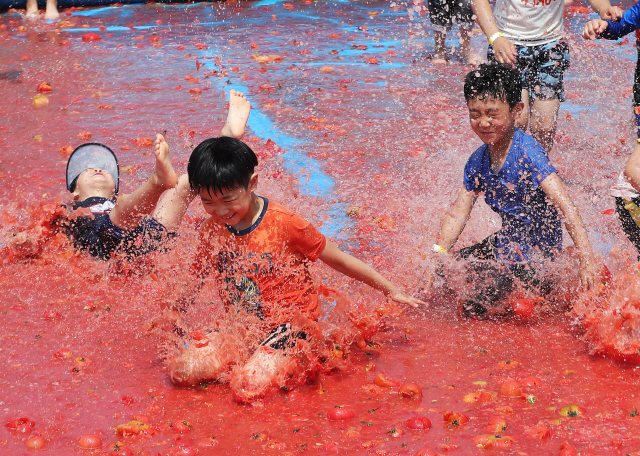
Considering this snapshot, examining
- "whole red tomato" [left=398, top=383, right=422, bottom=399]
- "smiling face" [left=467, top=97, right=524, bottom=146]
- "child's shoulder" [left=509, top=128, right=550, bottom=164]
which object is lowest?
"whole red tomato" [left=398, top=383, right=422, bottom=399]

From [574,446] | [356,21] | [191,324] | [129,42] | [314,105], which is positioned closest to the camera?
[574,446]

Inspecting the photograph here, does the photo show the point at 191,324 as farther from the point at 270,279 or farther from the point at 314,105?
the point at 314,105

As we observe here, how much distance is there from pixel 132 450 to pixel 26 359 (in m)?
1.02

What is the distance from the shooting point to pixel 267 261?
3.31 m

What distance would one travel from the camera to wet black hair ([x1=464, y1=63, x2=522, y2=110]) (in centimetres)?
369

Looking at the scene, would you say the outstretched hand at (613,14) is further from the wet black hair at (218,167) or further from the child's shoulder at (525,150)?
the wet black hair at (218,167)

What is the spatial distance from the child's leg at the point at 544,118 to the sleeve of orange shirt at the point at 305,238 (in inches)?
92.6

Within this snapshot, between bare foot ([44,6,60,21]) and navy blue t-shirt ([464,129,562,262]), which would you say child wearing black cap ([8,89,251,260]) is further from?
bare foot ([44,6,60,21])

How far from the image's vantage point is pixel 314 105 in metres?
7.27

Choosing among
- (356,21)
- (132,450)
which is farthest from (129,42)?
(132,450)

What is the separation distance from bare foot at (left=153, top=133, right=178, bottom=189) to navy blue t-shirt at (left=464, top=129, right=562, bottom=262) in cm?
159

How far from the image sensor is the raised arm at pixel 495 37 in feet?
15.4

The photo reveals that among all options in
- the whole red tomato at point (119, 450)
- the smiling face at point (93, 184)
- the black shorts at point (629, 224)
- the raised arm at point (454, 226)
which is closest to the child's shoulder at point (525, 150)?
the raised arm at point (454, 226)

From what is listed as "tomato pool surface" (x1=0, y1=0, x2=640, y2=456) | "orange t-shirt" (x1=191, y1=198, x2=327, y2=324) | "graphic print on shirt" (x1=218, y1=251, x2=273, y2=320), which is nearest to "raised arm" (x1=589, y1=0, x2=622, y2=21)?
"tomato pool surface" (x1=0, y1=0, x2=640, y2=456)
